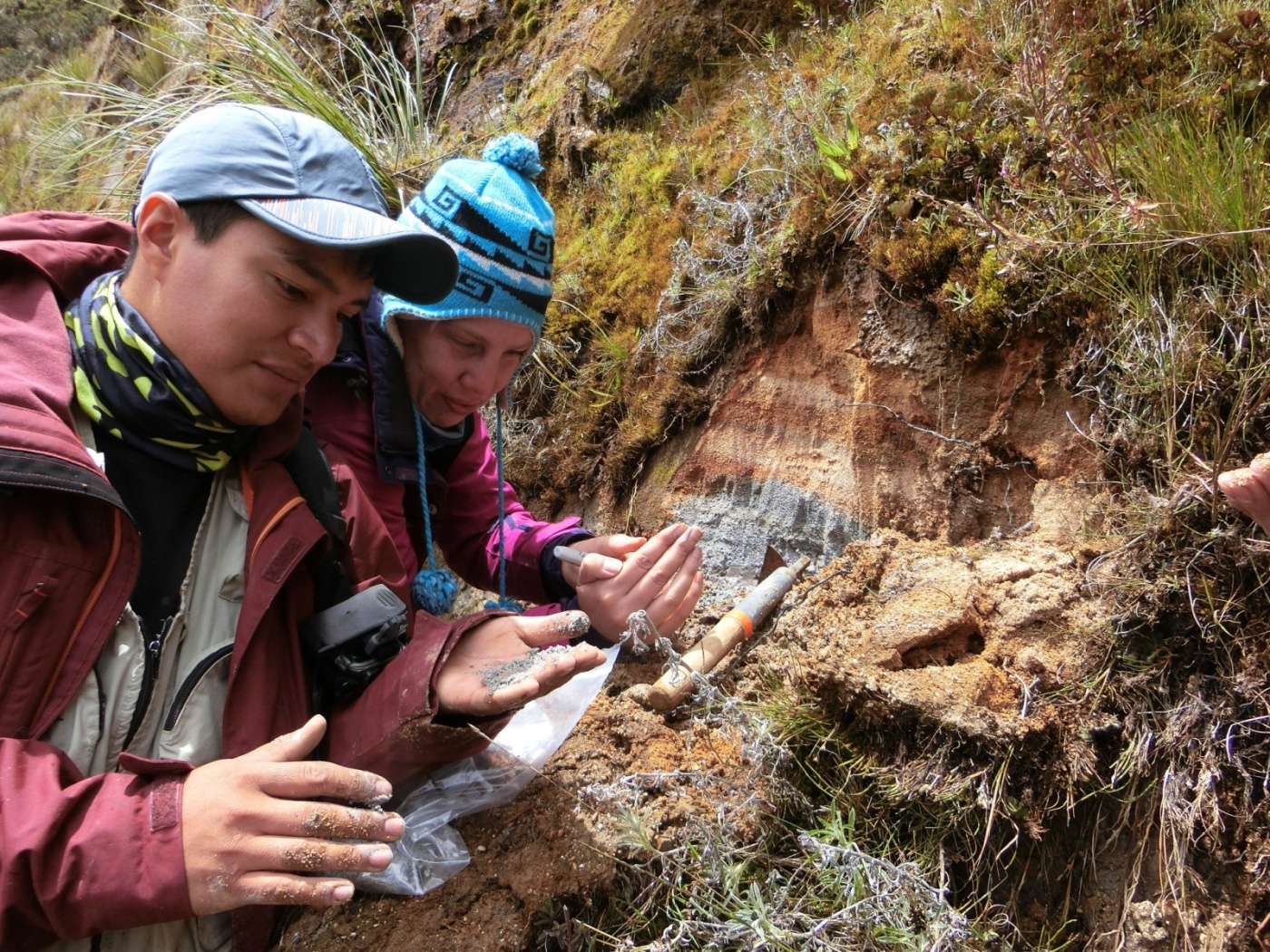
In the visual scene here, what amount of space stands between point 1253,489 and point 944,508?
3.02 ft

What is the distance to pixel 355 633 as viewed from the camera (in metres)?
1.83

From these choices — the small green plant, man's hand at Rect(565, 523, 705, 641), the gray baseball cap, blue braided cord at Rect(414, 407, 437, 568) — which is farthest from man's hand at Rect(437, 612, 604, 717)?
the small green plant

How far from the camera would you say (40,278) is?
1.75m

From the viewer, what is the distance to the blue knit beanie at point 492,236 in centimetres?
242

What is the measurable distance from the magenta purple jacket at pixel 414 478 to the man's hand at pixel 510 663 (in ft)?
2.47

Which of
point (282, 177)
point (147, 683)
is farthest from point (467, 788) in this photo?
point (282, 177)

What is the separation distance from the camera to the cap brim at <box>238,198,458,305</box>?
1631mm

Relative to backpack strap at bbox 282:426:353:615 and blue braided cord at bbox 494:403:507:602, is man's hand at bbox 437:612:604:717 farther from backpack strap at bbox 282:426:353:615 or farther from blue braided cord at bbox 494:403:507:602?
blue braided cord at bbox 494:403:507:602

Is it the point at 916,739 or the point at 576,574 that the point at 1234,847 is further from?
the point at 576,574

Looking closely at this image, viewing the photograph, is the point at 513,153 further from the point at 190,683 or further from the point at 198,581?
the point at 190,683

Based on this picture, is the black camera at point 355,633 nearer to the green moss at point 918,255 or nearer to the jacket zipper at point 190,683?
the jacket zipper at point 190,683

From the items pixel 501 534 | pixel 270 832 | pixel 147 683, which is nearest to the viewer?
pixel 270 832

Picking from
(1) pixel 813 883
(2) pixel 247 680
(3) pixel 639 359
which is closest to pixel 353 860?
(2) pixel 247 680

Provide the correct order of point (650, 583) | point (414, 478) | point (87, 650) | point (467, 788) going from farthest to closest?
point (414, 478) → point (650, 583) → point (467, 788) → point (87, 650)
